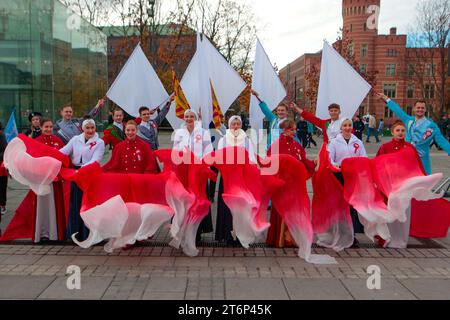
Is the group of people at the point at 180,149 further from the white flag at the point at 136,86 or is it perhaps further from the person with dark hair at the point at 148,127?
the white flag at the point at 136,86

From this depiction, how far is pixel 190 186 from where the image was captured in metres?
6.02

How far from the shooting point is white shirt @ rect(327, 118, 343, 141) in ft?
22.8

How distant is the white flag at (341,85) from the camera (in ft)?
24.7

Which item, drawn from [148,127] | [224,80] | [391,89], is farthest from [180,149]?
[391,89]

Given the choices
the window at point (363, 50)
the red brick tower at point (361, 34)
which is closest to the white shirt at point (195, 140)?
the red brick tower at point (361, 34)

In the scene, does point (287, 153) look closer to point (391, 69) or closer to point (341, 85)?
point (341, 85)

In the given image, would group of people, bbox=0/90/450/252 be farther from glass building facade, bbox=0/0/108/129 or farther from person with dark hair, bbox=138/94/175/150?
glass building facade, bbox=0/0/108/129

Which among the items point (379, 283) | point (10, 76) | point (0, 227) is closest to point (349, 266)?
point (379, 283)

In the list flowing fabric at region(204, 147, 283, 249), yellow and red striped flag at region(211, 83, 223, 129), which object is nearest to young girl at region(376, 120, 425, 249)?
flowing fabric at region(204, 147, 283, 249)

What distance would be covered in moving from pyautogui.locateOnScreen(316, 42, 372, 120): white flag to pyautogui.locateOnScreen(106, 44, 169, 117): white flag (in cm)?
322

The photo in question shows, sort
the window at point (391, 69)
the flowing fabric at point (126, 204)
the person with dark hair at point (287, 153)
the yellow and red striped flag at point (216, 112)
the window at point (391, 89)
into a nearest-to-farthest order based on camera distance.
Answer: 1. the flowing fabric at point (126, 204)
2. the person with dark hair at point (287, 153)
3. the yellow and red striped flag at point (216, 112)
4. the window at point (391, 69)
5. the window at point (391, 89)

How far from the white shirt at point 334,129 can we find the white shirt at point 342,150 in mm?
391

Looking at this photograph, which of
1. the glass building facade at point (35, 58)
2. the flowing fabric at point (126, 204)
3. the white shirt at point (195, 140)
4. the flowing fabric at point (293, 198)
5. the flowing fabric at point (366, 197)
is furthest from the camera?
the glass building facade at point (35, 58)

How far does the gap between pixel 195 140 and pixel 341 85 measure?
2712 millimetres
